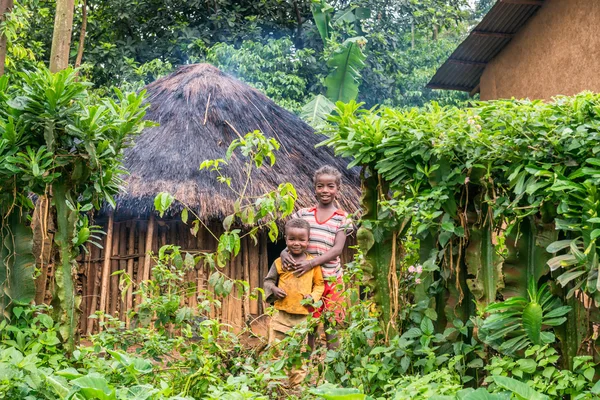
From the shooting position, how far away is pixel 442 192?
416 cm

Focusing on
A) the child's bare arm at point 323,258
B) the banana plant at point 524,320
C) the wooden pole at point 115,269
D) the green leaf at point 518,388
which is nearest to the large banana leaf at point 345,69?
the wooden pole at point 115,269

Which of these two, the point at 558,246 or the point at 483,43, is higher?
the point at 483,43

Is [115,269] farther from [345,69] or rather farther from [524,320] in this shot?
[524,320]

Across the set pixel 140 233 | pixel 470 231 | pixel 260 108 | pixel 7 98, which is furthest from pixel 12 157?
pixel 260 108

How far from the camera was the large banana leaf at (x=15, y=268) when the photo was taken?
452 centimetres

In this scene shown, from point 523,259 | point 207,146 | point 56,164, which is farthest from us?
point 207,146

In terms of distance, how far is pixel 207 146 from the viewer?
368 inches

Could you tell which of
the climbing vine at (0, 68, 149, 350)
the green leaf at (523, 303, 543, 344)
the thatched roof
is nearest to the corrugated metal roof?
the thatched roof

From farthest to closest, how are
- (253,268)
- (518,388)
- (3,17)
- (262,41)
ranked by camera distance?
(262,41) → (253,268) → (3,17) → (518,388)

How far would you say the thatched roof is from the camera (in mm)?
8875

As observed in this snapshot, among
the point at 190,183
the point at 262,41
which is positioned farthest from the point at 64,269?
the point at 262,41

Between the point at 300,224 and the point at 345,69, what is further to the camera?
the point at 345,69

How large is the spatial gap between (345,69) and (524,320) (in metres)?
10.3

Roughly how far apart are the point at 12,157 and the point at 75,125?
39cm
